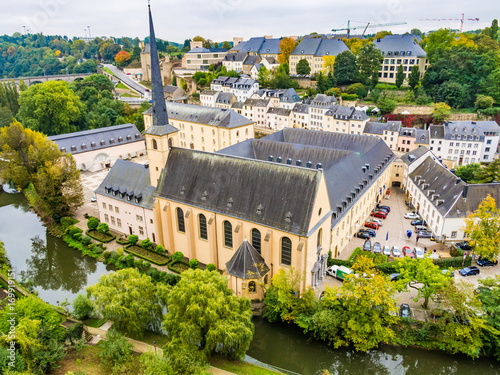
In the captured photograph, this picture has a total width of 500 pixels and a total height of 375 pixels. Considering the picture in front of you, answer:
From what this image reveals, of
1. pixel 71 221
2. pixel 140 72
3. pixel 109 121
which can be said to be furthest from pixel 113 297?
pixel 140 72

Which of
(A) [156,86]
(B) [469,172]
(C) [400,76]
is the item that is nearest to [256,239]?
(A) [156,86]

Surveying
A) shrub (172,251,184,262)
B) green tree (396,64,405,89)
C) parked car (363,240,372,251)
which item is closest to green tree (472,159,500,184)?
parked car (363,240,372,251)

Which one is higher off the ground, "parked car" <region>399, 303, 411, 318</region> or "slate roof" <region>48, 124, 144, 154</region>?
"slate roof" <region>48, 124, 144, 154</region>

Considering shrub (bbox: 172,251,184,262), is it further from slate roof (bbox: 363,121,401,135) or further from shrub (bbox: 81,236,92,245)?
slate roof (bbox: 363,121,401,135)

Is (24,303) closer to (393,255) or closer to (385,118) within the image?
(393,255)

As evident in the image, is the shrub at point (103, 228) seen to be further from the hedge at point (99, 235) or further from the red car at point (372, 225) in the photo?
the red car at point (372, 225)

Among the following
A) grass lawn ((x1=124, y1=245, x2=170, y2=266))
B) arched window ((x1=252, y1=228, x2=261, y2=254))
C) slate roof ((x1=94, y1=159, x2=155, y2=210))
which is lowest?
grass lawn ((x1=124, y1=245, x2=170, y2=266))
